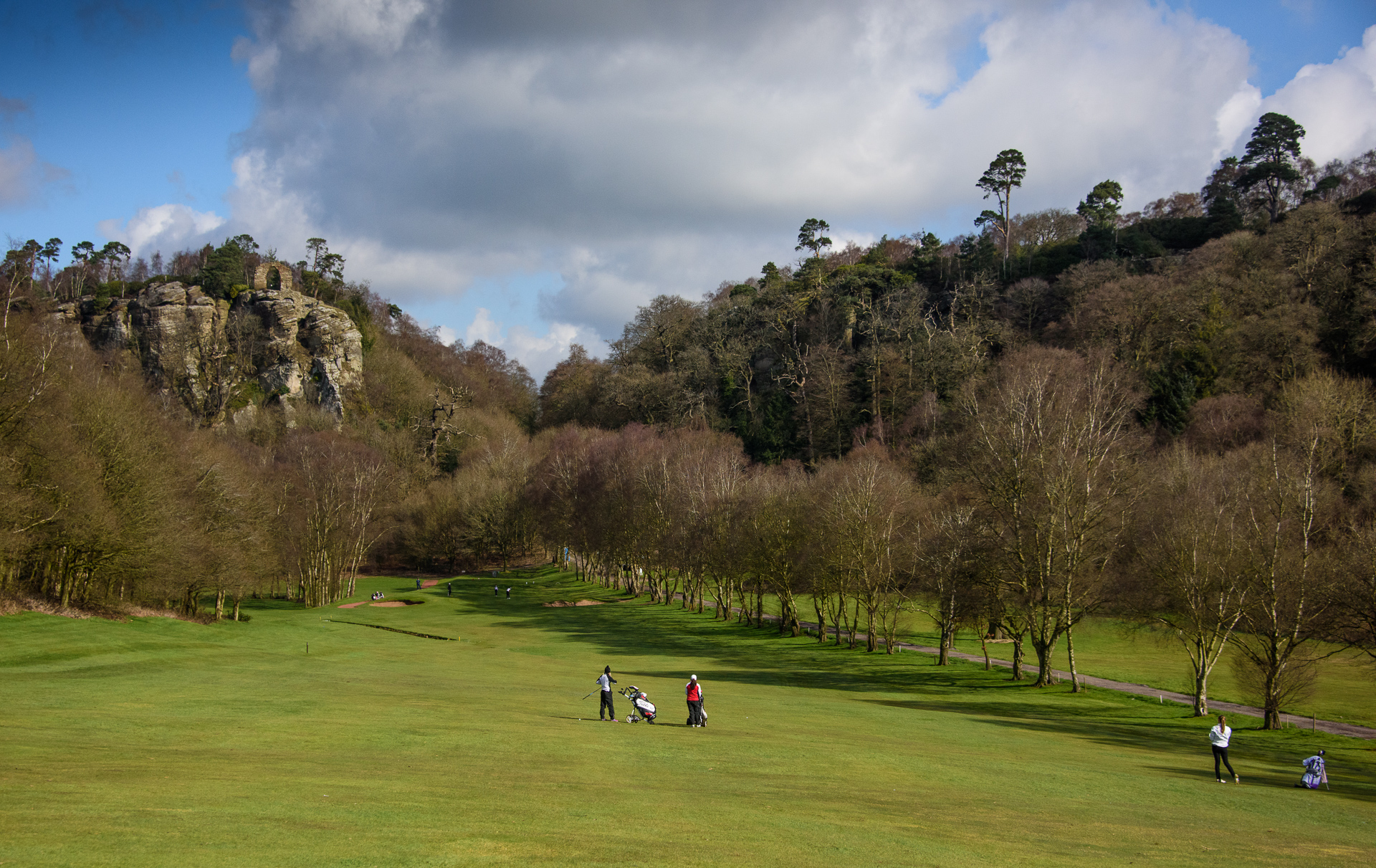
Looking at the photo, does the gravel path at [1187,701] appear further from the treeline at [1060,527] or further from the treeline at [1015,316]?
the treeline at [1015,316]

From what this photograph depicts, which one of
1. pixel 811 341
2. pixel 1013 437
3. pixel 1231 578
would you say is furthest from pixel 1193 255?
pixel 1231 578

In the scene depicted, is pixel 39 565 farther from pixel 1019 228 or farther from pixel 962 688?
pixel 1019 228

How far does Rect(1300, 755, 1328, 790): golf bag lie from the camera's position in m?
24.5

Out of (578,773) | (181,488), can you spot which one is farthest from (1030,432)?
(181,488)

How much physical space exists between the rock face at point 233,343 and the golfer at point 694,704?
117127 mm

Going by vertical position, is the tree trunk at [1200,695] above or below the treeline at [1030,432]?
below

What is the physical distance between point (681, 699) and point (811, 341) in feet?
356

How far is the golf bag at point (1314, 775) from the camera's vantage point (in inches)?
963

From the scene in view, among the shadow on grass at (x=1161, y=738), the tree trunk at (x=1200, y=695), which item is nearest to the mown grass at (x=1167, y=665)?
the tree trunk at (x=1200, y=695)

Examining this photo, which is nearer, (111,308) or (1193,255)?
(1193,255)

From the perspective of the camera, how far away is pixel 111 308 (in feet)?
461

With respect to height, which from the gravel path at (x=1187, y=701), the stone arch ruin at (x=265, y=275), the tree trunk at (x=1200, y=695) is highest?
the stone arch ruin at (x=265, y=275)

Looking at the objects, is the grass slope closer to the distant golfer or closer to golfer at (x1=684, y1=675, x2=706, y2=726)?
golfer at (x1=684, y1=675, x2=706, y2=726)

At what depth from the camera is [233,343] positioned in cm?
13550
